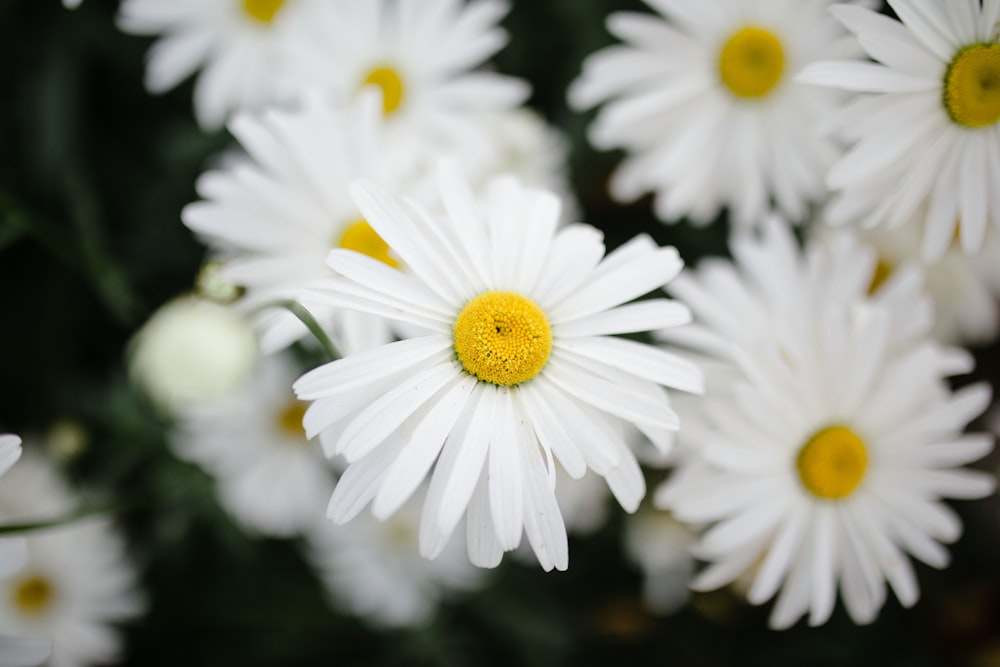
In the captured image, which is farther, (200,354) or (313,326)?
(200,354)

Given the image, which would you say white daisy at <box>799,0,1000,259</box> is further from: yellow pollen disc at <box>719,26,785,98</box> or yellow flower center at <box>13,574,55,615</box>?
yellow flower center at <box>13,574,55,615</box>

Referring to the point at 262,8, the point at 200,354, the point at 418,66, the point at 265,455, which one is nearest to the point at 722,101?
the point at 418,66

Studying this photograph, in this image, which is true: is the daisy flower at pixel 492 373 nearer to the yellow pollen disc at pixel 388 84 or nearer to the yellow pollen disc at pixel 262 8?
the yellow pollen disc at pixel 388 84

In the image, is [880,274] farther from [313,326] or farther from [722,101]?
[313,326]

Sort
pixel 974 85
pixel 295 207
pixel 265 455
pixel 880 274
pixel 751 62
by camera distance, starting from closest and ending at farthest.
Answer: pixel 974 85 → pixel 295 207 → pixel 751 62 → pixel 880 274 → pixel 265 455

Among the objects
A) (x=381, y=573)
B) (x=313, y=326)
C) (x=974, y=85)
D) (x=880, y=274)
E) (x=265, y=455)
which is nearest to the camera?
(x=313, y=326)

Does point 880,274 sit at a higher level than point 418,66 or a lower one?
lower

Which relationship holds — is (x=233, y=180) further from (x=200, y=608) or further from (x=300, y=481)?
(x=200, y=608)

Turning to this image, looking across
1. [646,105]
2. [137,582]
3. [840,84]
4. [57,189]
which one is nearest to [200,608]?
[137,582]
